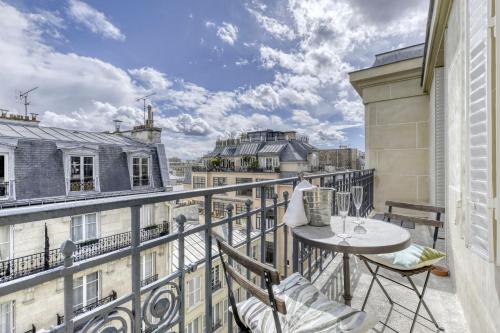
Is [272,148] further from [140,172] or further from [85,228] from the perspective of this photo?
[85,228]

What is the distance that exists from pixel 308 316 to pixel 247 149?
1986 centimetres

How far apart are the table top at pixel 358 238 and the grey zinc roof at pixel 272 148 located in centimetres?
1707

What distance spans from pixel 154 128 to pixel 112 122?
3184 millimetres

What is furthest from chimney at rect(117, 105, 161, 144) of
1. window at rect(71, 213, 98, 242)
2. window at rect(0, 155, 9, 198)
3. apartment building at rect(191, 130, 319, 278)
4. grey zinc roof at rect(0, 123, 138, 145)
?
apartment building at rect(191, 130, 319, 278)

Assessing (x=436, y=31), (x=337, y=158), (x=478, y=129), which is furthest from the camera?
(x=337, y=158)

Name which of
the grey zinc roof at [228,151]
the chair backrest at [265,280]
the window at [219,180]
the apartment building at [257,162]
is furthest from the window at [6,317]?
the grey zinc roof at [228,151]

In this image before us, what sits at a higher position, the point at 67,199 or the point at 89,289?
the point at 67,199

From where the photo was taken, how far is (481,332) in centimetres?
121

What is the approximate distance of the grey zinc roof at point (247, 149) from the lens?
20214mm

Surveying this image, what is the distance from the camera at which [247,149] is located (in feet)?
68.1

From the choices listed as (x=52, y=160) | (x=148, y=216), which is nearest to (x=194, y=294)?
(x=148, y=216)

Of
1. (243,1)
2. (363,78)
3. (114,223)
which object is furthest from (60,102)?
(363,78)

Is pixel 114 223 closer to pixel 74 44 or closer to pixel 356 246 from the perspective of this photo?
Answer: pixel 356 246

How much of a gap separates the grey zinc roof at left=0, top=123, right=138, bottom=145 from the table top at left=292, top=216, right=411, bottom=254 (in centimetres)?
783
